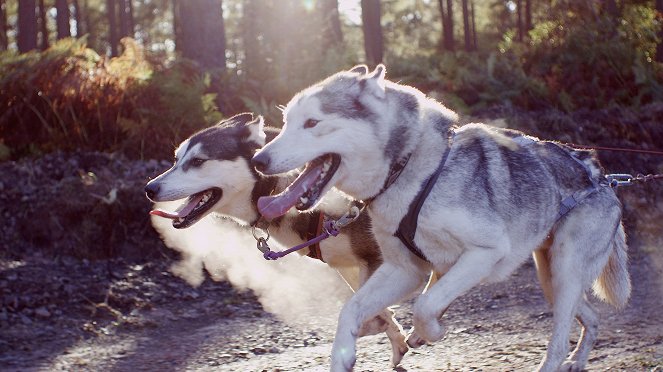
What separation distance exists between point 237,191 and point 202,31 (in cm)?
751

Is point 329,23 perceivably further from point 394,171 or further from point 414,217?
point 414,217

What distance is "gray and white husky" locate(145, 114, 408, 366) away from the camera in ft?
18.4

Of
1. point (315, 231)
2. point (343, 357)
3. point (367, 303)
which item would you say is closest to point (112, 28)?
point (315, 231)

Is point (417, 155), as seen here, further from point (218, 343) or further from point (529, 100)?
point (529, 100)

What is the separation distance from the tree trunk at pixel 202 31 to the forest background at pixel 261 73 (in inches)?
0.6

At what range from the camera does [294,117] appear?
438 cm

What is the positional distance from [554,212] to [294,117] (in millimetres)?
1586

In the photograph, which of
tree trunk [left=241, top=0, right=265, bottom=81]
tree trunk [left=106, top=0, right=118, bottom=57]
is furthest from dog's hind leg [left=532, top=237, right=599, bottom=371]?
tree trunk [left=106, top=0, right=118, bottom=57]

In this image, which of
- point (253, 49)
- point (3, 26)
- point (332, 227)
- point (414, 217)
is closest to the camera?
point (414, 217)

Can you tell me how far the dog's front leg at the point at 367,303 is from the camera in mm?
4258

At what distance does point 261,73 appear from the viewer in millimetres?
12938

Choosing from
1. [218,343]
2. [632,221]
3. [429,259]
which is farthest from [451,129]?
[632,221]

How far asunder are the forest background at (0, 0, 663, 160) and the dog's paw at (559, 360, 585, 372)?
6367 millimetres

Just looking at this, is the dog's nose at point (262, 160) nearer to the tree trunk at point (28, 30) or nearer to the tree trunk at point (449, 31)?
the tree trunk at point (28, 30)
